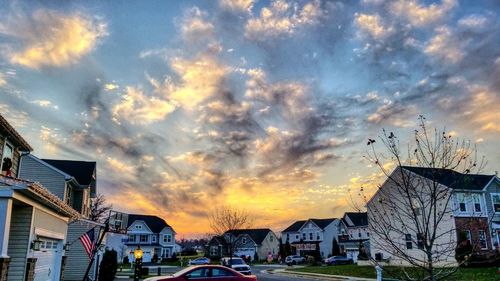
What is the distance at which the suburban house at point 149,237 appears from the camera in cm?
7944

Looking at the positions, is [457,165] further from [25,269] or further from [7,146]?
[7,146]

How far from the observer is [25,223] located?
12.9 m

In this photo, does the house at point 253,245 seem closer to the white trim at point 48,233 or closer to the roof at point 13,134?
the white trim at point 48,233

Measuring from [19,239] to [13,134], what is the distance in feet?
18.8

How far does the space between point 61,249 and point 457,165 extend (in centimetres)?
1724

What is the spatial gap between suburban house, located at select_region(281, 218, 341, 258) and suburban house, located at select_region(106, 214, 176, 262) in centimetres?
2588

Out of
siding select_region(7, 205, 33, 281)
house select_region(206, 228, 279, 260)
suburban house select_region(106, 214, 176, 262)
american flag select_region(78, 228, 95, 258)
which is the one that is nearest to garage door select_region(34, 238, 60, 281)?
american flag select_region(78, 228, 95, 258)

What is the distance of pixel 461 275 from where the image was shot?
2583cm

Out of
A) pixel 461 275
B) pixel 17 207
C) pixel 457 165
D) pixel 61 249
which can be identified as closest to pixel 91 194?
pixel 61 249

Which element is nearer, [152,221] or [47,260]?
[47,260]

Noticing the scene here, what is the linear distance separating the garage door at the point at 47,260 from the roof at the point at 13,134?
A: 4.58 meters

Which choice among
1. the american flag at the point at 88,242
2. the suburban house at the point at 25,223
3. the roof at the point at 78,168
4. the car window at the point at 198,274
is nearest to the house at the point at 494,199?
the car window at the point at 198,274

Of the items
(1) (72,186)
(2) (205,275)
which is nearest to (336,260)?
(1) (72,186)

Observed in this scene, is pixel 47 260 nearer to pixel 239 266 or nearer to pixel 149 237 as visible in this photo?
pixel 239 266
